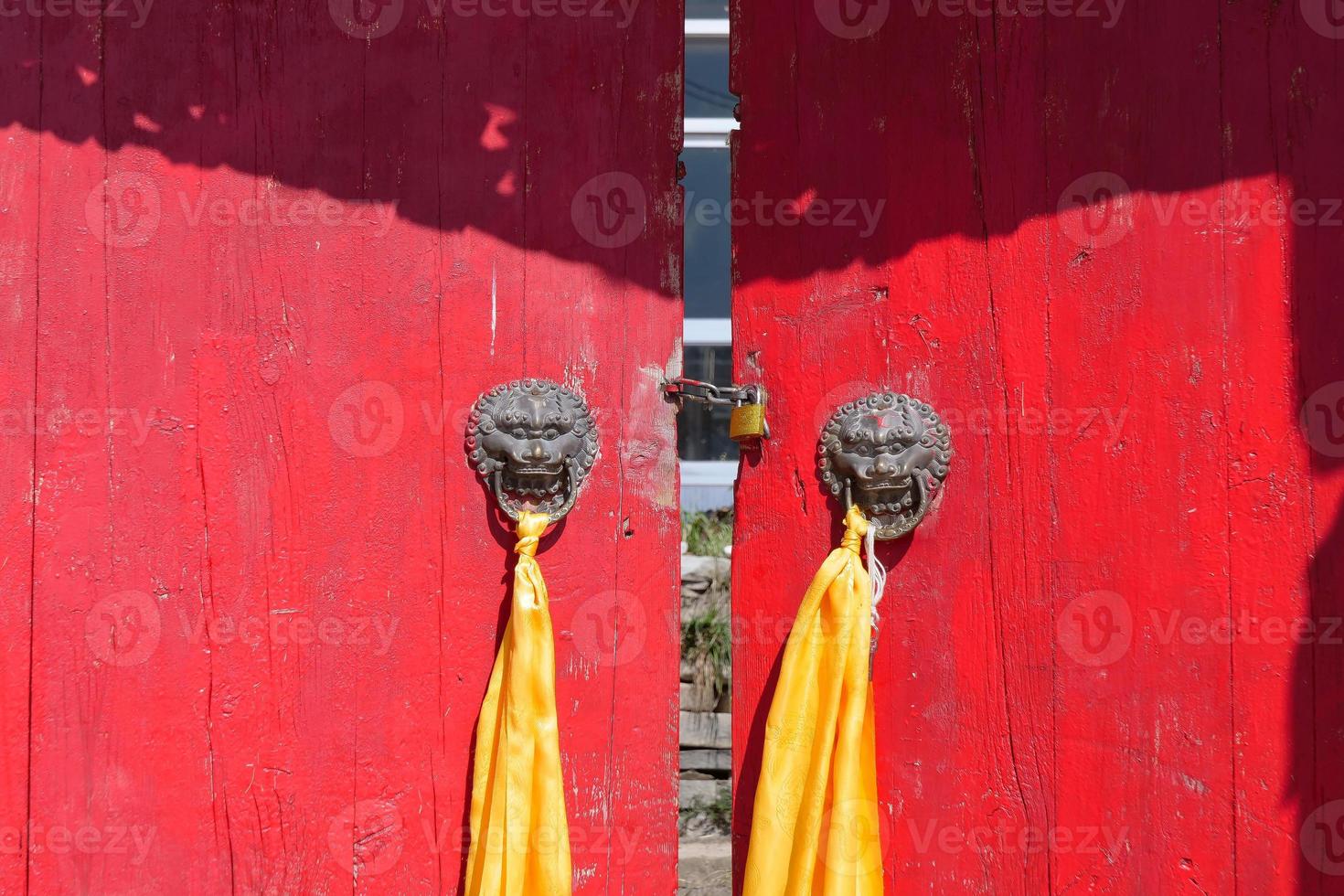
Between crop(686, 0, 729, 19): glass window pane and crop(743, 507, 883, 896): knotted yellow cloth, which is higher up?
crop(686, 0, 729, 19): glass window pane

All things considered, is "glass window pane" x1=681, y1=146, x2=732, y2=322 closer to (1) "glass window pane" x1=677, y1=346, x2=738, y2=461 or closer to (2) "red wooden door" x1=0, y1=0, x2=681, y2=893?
(1) "glass window pane" x1=677, y1=346, x2=738, y2=461

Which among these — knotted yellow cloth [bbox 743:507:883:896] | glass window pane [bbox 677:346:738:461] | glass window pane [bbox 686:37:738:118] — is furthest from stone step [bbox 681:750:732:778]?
glass window pane [bbox 686:37:738:118]

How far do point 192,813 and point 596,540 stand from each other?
779mm

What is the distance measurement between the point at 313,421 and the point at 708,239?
3.38 meters

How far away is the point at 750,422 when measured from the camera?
62.3 inches

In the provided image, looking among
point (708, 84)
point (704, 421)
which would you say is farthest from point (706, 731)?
point (708, 84)

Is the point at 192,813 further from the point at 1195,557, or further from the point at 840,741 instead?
the point at 1195,557

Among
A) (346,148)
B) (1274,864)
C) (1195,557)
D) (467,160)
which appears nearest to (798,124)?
(467,160)

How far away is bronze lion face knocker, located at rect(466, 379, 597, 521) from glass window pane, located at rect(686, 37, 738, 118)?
11.4 feet

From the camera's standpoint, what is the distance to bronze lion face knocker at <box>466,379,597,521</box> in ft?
5.08

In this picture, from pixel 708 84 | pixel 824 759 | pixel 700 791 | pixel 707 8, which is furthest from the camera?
pixel 708 84

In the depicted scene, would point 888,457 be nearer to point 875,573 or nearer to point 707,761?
point 875,573

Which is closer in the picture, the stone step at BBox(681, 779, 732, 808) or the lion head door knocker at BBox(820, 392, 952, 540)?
the lion head door knocker at BBox(820, 392, 952, 540)

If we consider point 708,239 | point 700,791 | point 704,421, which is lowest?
point 700,791
